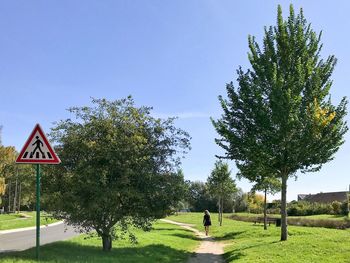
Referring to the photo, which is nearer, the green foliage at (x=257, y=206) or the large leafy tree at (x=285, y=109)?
the large leafy tree at (x=285, y=109)

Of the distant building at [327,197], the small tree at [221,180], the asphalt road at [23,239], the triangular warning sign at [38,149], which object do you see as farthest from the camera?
the distant building at [327,197]

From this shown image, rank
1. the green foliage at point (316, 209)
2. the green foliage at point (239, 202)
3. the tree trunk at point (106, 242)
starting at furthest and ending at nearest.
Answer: the green foliage at point (239, 202)
the green foliage at point (316, 209)
the tree trunk at point (106, 242)

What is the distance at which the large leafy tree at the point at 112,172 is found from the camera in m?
14.6

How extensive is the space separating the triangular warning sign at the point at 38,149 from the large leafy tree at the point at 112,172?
13.0 ft

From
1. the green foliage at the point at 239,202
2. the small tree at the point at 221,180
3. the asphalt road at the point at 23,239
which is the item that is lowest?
the green foliage at the point at 239,202

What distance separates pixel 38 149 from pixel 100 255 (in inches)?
215

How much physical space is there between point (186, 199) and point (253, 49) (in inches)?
365

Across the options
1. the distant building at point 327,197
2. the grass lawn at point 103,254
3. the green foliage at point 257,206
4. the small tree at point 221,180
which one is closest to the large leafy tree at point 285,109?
the grass lawn at point 103,254

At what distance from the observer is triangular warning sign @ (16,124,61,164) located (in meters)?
10.2

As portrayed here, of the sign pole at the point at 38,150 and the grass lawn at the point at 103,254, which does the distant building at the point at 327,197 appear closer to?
the grass lawn at the point at 103,254

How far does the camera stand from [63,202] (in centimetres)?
1466

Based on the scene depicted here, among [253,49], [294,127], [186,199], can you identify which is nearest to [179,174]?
[186,199]

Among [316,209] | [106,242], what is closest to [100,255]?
[106,242]

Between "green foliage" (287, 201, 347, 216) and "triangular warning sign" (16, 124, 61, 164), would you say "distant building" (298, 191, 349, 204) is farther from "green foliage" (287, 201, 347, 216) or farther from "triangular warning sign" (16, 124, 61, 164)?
"triangular warning sign" (16, 124, 61, 164)
